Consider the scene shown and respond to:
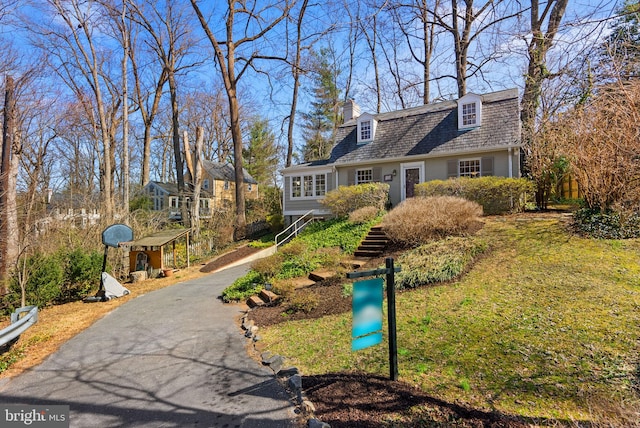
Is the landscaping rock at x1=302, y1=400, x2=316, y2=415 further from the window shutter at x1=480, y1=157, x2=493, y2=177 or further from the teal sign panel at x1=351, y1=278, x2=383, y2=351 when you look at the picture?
the window shutter at x1=480, y1=157, x2=493, y2=177

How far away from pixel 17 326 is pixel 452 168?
14.3 meters

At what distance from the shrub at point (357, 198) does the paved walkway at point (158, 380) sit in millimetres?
8329

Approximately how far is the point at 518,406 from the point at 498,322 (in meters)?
1.69

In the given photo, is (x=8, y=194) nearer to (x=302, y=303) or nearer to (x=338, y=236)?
(x=302, y=303)

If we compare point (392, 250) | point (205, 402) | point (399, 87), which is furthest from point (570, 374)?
point (399, 87)

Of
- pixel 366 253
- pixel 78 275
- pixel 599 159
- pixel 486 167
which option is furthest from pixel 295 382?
pixel 486 167

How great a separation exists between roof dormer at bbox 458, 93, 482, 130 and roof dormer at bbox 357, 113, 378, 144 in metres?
4.27

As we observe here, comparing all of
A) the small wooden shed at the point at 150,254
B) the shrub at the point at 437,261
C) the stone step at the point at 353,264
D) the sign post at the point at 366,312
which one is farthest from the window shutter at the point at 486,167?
the small wooden shed at the point at 150,254

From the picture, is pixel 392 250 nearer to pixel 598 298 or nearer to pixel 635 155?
pixel 598 298

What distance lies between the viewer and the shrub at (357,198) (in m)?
13.5

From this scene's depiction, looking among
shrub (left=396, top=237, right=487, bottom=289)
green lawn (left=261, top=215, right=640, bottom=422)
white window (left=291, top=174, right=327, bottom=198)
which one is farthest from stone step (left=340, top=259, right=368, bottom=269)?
white window (left=291, top=174, right=327, bottom=198)

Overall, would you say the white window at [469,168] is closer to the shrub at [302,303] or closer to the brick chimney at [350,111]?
the brick chimney at [350,111]

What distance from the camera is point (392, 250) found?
9211mm

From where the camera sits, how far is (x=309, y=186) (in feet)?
59.0
